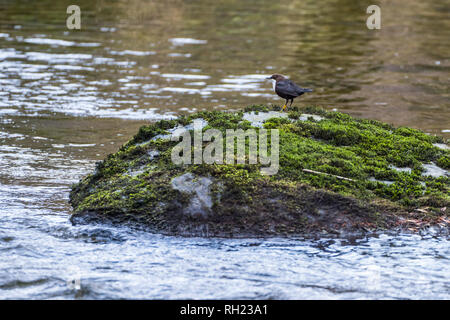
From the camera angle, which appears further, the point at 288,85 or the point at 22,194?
the point at 288,85

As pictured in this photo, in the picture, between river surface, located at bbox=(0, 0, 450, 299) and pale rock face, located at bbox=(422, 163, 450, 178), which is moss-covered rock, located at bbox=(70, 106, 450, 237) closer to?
pale rock face, located at bbox=(422, 163, 450, 178)

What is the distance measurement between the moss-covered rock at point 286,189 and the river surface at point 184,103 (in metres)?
0.26

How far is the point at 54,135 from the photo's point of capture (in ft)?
44.3

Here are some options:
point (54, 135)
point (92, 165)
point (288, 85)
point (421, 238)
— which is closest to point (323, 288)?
point (421, 238)

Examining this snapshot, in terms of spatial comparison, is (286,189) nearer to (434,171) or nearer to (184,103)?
(434,171)

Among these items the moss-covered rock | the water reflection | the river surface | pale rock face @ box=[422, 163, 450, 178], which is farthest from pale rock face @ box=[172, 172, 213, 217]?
the water reflection

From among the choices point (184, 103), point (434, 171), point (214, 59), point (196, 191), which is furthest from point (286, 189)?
point (214, 59)

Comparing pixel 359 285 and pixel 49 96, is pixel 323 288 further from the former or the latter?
pixel 49 96

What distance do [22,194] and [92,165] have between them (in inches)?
83.0

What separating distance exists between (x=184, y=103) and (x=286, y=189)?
906 centimetres

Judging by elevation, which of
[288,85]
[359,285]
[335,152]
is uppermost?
[288,85]

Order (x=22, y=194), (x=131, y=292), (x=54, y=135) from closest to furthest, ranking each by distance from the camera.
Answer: (x=131, y=292) < (x=22, y=194) < (x=54, y=135)

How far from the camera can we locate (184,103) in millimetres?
16250

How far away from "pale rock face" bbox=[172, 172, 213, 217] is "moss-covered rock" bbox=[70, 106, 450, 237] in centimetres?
1
